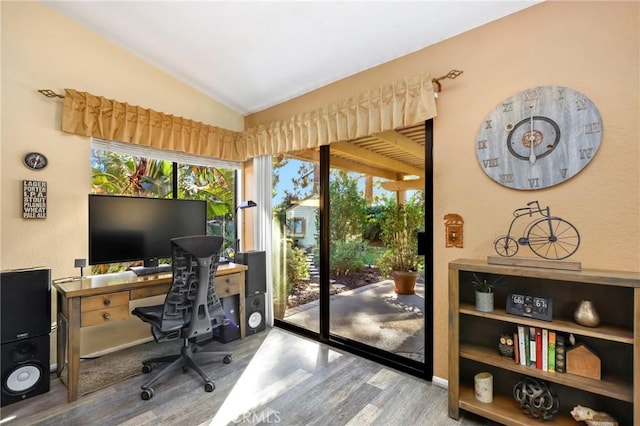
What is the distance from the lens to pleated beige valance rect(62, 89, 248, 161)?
8.21ft

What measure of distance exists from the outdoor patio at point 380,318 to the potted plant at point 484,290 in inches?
19.7

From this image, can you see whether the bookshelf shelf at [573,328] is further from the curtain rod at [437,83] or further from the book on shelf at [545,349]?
the curtain rod at [437,83]

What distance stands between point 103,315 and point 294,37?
260cm

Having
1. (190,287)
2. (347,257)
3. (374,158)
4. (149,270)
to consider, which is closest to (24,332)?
(149,270)

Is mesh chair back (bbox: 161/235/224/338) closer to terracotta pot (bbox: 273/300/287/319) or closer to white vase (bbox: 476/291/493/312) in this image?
terracotta pot (bbox: 273/300/287/319)

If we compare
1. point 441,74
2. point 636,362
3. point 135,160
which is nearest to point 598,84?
point 441,74

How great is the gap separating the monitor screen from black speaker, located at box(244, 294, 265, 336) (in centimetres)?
92

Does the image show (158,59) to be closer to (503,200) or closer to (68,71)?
(68,71)

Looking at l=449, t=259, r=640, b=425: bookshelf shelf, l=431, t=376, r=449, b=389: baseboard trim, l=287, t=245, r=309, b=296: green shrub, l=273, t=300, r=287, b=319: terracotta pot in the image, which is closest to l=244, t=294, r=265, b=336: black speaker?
l=273, t=300, r=287, b=319: terracotta pot

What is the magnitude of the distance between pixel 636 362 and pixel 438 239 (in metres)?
1.16

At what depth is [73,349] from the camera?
200cm

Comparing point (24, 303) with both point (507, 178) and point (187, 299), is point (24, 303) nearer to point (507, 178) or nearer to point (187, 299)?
point (187, 299)

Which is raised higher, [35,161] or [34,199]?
[35,161]

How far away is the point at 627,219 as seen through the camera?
5.18ft
